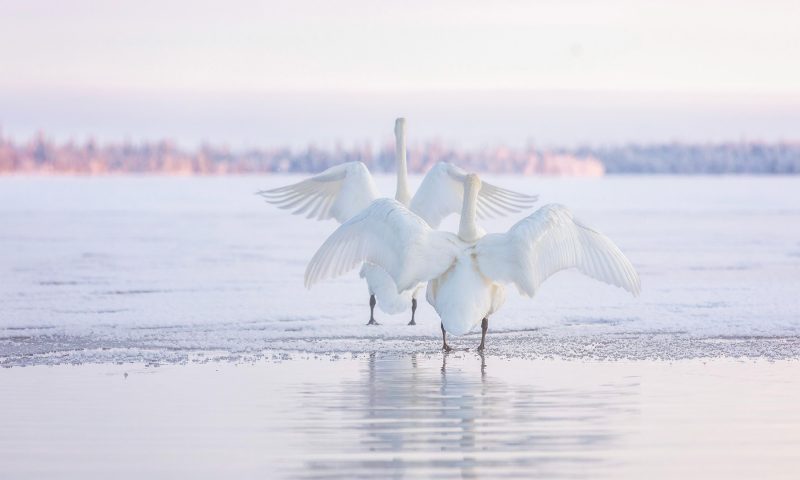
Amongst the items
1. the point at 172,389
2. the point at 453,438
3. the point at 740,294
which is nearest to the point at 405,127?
the point at 740,294

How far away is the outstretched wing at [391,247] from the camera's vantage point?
941 centimetres

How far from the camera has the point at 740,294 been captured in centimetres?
1366

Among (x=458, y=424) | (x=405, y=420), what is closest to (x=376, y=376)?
(x=405, y=420)

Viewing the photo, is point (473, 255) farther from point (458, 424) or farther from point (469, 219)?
point (458, 424)

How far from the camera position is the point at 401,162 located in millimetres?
13203

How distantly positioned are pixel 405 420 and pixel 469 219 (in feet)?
10.2

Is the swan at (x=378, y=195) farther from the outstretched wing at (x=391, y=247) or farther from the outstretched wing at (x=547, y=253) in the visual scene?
the outstretched wing at (x=547, y=253)

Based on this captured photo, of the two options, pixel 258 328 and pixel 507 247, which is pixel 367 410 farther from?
pixel 258 328

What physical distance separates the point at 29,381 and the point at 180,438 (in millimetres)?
2267

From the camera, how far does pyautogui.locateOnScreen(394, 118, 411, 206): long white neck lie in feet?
41.6

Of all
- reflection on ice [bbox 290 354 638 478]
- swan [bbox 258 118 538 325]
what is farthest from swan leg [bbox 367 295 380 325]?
reflection on ice [bbox 290 354 638 478]

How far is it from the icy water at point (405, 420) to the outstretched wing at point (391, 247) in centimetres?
68

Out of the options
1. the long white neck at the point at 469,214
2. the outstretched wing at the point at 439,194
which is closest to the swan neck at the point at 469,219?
the long white neck at the point at 469,214

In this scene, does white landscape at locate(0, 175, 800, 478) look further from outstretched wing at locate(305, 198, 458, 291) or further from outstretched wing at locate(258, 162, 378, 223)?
outstretched wing at locate(258, 162, 378, 223)
